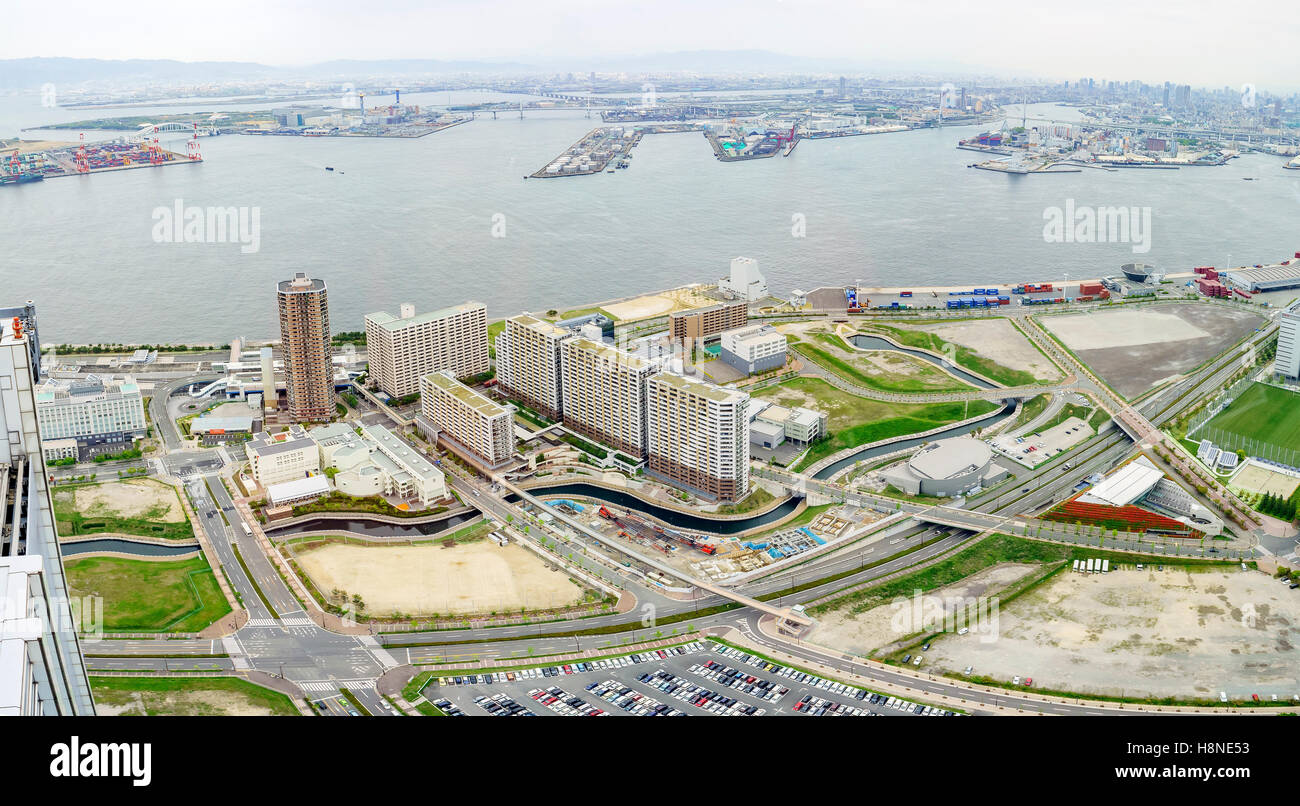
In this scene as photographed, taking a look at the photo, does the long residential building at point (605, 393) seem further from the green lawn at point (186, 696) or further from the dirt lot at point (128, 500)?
the green lawn at point (186, 696)

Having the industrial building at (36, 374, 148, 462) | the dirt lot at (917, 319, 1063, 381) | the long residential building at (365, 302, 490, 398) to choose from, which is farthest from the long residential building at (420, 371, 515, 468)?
the dirt lot at (917, 319, 1063, 381)

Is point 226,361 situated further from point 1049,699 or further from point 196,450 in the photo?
point 1049,699

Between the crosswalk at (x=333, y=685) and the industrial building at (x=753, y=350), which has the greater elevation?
the industrial building at (x=753, y=350)

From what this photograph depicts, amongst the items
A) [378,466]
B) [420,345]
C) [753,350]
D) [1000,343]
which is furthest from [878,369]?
[378,466]

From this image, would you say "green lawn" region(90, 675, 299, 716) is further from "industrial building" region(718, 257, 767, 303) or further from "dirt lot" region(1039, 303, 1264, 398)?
"industrial building" region(718, 257, 767, 303)

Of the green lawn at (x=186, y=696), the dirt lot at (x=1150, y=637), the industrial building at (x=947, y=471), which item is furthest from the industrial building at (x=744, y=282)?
the green lawn at (x=186, y=696)
